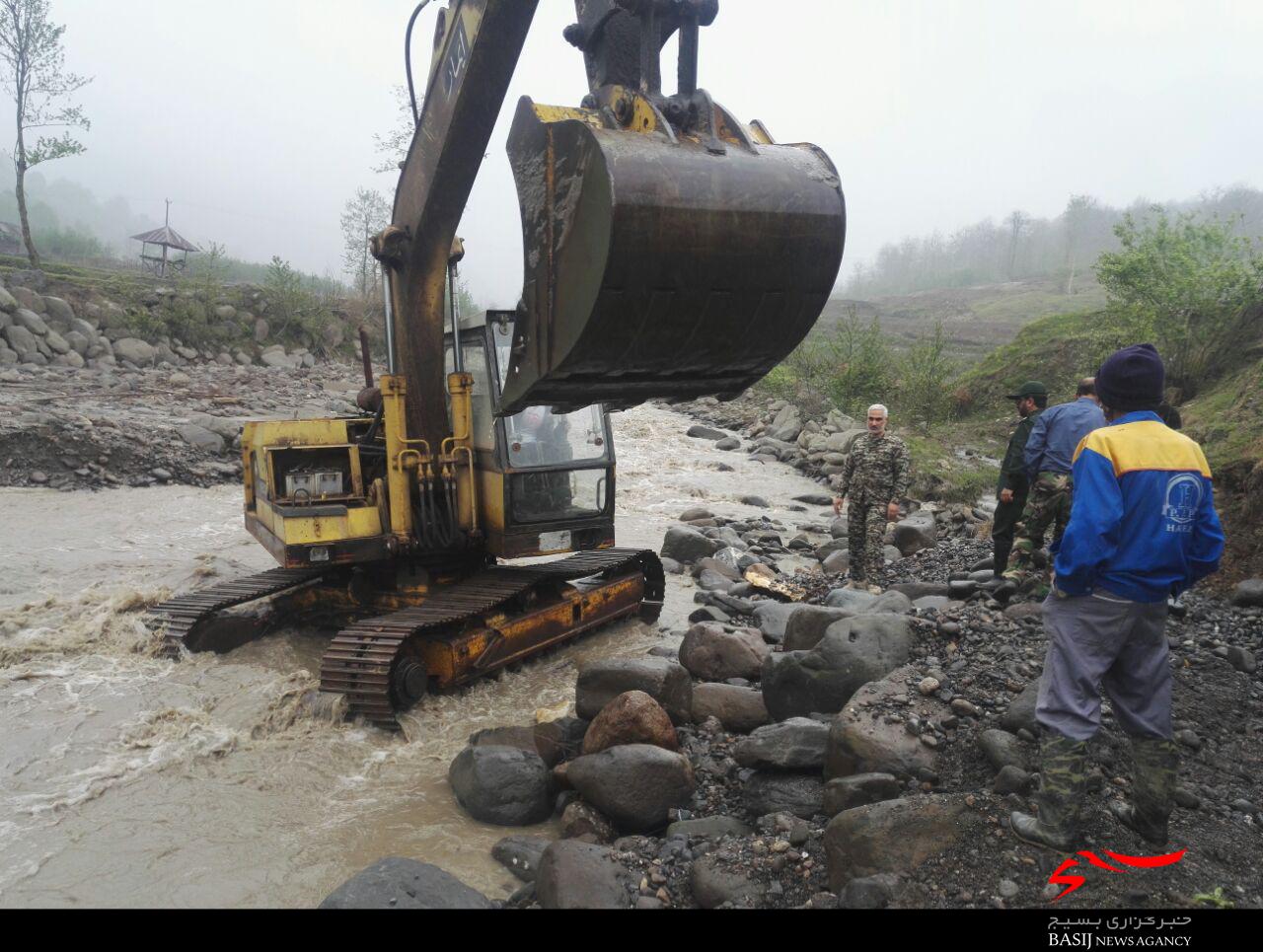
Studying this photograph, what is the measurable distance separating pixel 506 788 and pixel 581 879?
1087 millimetres

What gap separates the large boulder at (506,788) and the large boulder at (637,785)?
0.29 m

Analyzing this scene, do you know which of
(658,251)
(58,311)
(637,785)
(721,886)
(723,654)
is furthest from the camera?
(58,311)

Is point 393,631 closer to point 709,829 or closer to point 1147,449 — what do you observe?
point 709,829

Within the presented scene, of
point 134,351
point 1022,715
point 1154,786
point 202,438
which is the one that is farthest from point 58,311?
point 1154,786

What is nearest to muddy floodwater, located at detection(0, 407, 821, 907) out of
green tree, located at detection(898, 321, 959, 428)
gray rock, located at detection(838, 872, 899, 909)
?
gray rock, located at detection(838, 872, 899, 909)

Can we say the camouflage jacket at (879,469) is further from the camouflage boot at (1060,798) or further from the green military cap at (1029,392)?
the camouflage boot at (1060,798)

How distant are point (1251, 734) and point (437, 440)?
4816 millimetres

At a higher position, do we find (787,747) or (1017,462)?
(1017,462)

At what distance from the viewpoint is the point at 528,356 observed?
131 inches

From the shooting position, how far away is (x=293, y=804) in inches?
178

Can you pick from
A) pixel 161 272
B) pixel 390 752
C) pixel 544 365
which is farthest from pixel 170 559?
pixel 161 272

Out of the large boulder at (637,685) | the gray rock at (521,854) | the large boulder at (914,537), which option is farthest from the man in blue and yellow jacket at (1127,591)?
the large boulder at (914,537)

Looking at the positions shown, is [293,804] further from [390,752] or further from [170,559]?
[170,559]

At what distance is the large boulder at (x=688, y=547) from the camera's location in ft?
31.5
